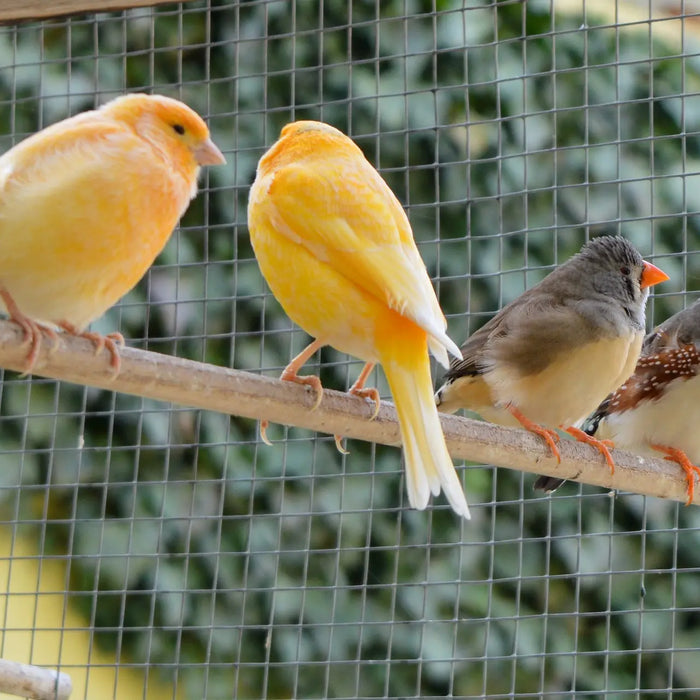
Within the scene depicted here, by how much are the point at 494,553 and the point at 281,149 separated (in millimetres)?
1258

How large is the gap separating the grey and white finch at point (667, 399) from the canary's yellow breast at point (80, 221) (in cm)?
109

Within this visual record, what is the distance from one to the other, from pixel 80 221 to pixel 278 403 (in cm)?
36

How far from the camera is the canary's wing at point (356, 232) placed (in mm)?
1500

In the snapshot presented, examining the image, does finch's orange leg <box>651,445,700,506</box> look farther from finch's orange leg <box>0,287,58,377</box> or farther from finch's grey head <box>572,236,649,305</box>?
finch's orange leg <box>0,287,58,377</box>

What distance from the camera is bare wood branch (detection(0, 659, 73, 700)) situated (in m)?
1.92

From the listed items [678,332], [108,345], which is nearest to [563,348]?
[678,332]

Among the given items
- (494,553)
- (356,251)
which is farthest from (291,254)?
(494,553)

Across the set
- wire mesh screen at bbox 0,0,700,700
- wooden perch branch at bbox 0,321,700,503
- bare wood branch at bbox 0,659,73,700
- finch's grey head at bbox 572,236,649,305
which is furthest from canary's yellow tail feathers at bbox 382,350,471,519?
wire mesh screen at bbox 0,0,700,700

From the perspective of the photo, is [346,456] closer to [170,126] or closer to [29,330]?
[170,126]

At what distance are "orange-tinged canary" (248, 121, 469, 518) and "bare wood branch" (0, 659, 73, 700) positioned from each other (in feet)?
2.37

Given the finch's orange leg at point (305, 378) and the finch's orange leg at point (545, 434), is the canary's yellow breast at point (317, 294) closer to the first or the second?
the finch's orange leg at point (305, 378)

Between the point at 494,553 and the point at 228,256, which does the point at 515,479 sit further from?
the point at 228,256

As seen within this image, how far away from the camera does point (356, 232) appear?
155 cm

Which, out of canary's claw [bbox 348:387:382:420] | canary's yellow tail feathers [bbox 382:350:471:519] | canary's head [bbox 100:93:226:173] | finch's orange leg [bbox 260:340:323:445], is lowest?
canary's claw [bbox 348:387:382:420]
